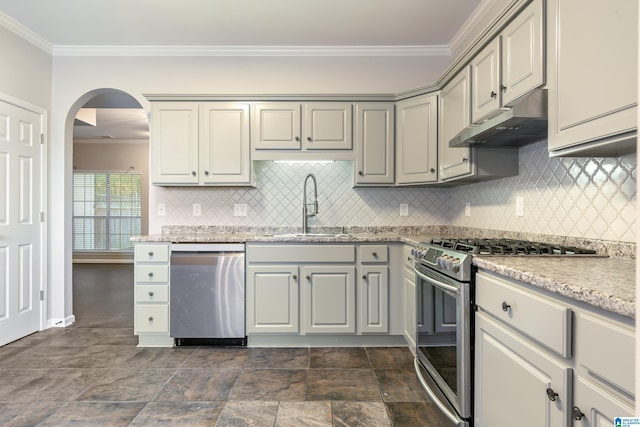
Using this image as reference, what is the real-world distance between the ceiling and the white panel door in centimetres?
78

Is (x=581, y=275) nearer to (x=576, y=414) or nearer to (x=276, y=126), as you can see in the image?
(x=576, y=414)

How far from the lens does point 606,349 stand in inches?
35.7

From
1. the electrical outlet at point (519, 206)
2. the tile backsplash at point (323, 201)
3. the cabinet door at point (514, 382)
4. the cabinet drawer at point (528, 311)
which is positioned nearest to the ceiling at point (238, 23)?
the tile backsplash at point (323, 201)

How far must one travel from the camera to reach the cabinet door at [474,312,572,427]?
1.09 meters

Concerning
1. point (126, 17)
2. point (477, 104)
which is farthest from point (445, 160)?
point (126, 17)

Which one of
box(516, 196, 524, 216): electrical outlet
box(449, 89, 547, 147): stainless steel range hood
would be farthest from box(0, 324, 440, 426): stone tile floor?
box(449, 89, 547, 147): stainless steel range hood

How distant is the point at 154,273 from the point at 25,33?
2.40 meters

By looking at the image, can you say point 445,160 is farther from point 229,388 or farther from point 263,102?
point 229,388

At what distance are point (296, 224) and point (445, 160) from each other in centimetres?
147

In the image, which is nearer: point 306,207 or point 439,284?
point 439,284

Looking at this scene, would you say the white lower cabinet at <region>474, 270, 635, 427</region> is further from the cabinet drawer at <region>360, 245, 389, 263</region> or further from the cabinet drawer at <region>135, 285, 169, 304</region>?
the cabinet drawer at <region>135, 285, 169, 304</region>

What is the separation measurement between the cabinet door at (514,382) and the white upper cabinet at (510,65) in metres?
1.09

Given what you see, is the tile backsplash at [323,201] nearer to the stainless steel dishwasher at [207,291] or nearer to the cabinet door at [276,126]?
the cabinet door at [276,126]

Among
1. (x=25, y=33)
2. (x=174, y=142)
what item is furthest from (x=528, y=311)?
(x=25, y=33)
